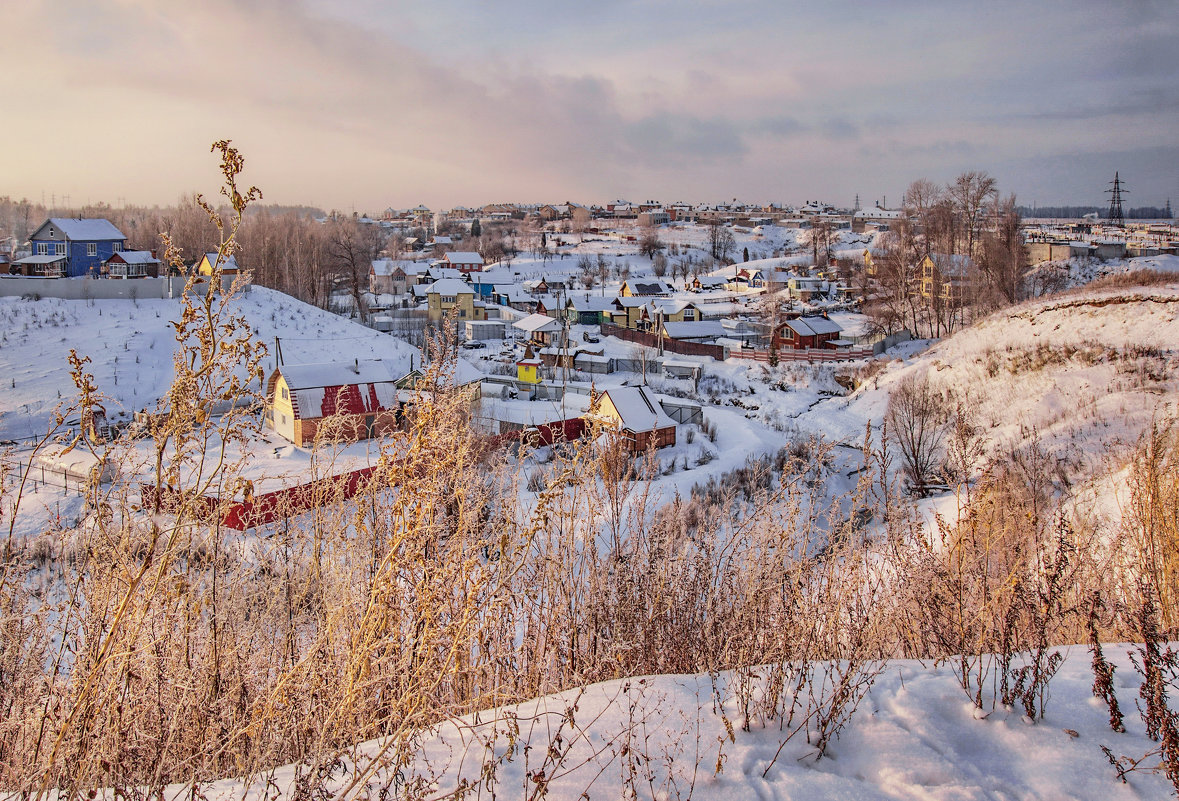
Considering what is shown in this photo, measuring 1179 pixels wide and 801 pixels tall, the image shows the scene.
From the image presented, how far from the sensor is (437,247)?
291 ft

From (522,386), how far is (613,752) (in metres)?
25.1

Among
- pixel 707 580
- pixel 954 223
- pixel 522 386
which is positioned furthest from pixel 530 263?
pixel 707 580

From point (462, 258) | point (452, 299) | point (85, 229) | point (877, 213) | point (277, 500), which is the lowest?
point (277, 500)

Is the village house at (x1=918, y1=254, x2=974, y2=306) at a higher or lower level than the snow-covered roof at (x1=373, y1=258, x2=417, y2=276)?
lower

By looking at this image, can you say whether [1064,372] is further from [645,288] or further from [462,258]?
[462,258]

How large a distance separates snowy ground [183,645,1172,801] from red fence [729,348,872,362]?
32.5 meters

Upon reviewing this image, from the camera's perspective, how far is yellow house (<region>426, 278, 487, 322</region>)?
43.3 m

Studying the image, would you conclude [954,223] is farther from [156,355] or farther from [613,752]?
[613,752]

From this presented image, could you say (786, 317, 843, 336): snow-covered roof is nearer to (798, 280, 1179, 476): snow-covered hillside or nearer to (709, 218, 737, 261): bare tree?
(798, 280, 1179, 476): snow-covered hillside

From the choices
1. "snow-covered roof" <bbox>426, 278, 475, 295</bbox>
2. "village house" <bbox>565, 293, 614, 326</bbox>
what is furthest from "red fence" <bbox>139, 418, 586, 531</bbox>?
"village house" <bbox>565, 293, 614, 326</bbox>

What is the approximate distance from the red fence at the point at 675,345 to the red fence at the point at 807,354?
83 centimetres

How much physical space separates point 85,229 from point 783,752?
A: 42.5 metres

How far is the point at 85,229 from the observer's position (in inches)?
1345

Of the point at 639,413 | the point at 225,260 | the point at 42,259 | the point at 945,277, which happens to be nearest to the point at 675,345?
the point at 945,277
